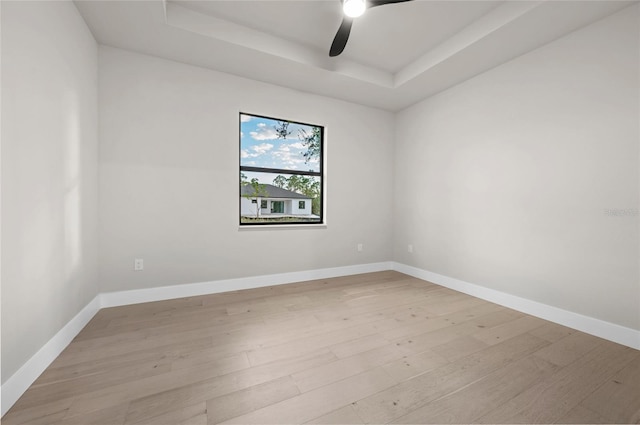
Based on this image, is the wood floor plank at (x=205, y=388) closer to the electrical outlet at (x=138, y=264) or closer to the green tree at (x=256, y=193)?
the electrical outlet at (x=138, y=264)

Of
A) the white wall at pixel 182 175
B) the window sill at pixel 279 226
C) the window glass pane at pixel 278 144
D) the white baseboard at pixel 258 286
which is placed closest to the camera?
the white baseboard at pixel 258 286

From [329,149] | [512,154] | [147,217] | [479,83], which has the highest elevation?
[479,83]

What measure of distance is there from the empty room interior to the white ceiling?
2 cm

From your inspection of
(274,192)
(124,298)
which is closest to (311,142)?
(274,192)

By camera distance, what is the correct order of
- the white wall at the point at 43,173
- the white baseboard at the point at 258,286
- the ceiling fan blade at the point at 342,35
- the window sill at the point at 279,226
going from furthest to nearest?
the window sill at the point at 279,226 < the ceiling fan blade at the point at 342,35 < the white baseboard at the point at 258,286 < the white wall at the point at 43,173

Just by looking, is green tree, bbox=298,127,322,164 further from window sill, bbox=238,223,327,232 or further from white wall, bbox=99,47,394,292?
window sill, bbox=238,223,327,232

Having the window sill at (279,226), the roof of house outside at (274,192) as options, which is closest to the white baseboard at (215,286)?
the window sill at (279,226)

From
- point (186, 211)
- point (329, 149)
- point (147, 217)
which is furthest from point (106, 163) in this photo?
A: point (329, 149)

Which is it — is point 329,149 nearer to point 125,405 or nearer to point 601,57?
point 601,57

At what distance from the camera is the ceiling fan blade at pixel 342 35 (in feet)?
6.82

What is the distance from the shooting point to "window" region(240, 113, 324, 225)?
328 cm

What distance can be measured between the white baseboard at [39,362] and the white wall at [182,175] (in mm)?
579

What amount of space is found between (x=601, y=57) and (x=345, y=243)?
10.3ft

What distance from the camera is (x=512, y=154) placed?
2664 mm
